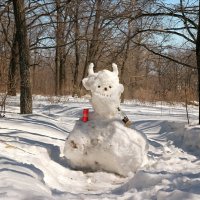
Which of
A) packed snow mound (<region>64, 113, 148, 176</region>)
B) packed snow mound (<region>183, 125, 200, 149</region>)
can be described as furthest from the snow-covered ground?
packed snow mound (<region>64, 113, 148, 176</region>)

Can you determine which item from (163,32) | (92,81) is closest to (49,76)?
(163,32)

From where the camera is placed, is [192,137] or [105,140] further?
[192,137]

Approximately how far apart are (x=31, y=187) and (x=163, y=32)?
7642 mm

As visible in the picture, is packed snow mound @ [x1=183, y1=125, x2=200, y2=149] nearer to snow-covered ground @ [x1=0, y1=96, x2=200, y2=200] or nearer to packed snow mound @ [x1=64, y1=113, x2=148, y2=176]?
snow-covered ground @ [x1=0, y1=96, x2=200, y2=200]

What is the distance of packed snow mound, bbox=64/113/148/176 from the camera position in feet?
20.3

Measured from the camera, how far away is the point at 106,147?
623 cm

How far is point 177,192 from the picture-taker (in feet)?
13.0

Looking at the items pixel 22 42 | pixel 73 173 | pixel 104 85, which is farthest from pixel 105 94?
pixel 22 42

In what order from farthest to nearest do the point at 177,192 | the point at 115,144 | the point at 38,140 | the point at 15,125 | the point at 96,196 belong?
1. the point at 15,125
2. the point at 38,140
3. the point at 115,144
4. the point at 96,196
5. the point at 177,192

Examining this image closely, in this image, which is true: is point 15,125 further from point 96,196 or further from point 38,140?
point 96,196

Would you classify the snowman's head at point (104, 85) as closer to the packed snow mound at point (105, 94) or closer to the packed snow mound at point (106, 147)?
the packed snow mound at point (105, 94)

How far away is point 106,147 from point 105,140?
0.12 metres

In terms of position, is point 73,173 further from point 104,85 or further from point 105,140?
point 104,85

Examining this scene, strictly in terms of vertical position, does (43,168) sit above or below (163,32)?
below
